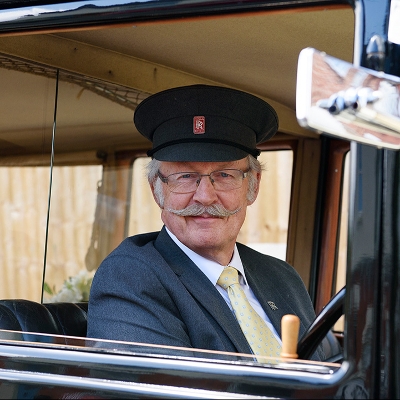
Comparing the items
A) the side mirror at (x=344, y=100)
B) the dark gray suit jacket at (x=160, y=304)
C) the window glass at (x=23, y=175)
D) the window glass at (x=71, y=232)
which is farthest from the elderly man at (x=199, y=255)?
the window glass at (x=71, y=232)

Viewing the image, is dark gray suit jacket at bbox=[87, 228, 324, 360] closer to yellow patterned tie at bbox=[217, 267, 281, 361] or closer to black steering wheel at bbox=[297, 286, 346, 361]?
yellow patterned tie at bbox=[217, 267, 281, 361]

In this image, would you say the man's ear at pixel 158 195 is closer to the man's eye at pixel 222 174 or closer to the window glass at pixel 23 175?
the man's eye at pixel 222 174

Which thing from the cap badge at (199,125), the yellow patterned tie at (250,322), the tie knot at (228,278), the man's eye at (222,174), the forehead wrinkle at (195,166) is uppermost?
the cap badge at (199,125)

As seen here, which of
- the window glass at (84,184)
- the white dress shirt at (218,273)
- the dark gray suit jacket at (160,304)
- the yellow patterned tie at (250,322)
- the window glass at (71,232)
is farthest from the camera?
the window glass at (71,232)

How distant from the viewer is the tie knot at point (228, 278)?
2385 millimetres

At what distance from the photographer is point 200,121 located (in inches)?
94.8

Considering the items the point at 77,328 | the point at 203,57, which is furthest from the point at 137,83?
the point at 77,328

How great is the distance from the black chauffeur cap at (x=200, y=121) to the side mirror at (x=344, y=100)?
1.25 m

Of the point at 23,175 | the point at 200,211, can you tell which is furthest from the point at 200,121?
the point at 23,175

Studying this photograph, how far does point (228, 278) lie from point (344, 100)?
1.34 metres

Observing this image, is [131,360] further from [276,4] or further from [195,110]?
[195,110]

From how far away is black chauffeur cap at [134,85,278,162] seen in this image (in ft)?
7.91

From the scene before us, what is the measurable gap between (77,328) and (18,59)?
957 millimetres

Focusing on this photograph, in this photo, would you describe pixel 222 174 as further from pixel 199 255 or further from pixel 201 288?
pixel 201 288
